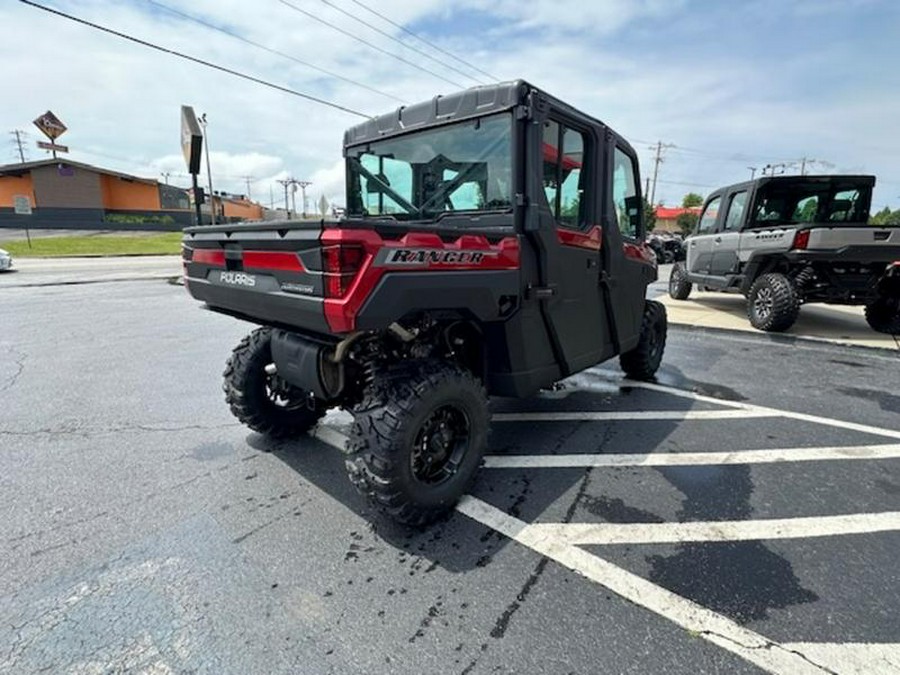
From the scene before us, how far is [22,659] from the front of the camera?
1.75 m

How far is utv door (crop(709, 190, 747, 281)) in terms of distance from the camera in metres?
8.71

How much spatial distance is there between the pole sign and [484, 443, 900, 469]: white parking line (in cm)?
415

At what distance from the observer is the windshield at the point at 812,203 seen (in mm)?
8492

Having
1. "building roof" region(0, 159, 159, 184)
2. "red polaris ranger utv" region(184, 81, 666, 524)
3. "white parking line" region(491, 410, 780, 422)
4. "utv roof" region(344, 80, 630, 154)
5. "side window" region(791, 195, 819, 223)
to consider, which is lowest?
"white parking line" region(491, 410, 780, 422)

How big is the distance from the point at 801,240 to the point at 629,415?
5.29 meters

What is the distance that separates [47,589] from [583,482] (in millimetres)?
2840

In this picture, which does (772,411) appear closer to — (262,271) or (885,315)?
(262,271)

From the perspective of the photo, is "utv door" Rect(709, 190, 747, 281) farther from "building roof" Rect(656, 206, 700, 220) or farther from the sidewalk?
"building roof" Rect(656, 206, 700, 220)

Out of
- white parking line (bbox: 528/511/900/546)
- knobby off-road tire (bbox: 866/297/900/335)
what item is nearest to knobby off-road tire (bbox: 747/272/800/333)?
knobby off-road tire (bbox: 866/297/900/335)

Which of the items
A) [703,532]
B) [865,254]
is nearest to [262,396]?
[703,532]

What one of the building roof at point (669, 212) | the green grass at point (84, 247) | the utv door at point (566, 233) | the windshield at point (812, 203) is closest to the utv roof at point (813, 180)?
the windshield at point (812, 203)

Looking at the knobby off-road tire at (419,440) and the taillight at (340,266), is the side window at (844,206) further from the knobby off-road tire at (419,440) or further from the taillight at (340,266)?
the taillight at (340,266)

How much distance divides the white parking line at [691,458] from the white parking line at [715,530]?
0.69 meters

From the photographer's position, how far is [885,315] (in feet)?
26.2
